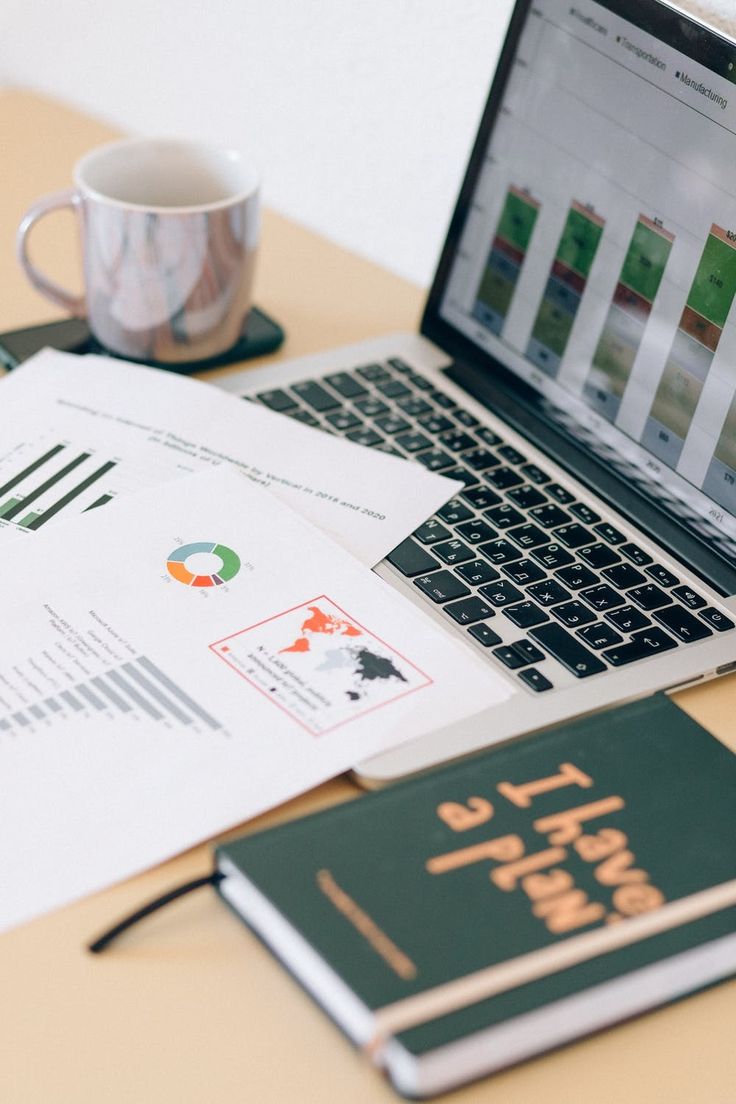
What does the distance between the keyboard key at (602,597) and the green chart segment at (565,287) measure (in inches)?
7.4

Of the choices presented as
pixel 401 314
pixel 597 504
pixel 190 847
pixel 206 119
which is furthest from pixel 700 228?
pixel 206 119

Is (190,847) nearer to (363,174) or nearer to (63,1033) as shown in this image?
(63,1033)

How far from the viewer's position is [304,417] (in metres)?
0.82

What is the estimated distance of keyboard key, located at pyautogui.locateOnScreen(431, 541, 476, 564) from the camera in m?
0.69

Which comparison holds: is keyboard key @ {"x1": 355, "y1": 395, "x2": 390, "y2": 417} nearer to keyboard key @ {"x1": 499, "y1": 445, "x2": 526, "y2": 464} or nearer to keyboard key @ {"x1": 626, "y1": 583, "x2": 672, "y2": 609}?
keyboard key @ {"x1": 499, "y1": 445, "x2": 526, "y2": 464}

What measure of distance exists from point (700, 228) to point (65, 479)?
38 centimetres

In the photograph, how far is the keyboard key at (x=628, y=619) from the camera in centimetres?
65

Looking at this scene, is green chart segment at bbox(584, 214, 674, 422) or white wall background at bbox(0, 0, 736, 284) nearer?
green chart segment at bbox(584, 214, 674, 422)

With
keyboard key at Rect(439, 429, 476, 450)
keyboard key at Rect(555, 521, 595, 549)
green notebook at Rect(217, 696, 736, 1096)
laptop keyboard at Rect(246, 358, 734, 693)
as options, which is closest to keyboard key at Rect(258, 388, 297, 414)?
laptop keyboard at Rect(246, 358, 734, 693)

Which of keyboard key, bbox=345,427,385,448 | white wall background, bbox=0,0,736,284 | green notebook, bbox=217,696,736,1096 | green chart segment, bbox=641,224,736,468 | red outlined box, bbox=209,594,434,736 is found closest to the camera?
green notebook, bbox=217,696,736,1096

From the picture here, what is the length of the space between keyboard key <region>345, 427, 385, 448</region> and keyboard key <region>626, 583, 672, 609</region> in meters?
0.20

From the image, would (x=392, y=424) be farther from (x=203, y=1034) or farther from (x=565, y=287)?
(x=203, y=1034)

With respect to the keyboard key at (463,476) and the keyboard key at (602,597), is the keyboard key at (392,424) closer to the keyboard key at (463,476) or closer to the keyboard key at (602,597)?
the keyboard key at (463,476)

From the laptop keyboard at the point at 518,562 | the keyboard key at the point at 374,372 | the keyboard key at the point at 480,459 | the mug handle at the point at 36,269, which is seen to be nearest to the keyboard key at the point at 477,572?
the laptop keyboard at the point at 518,562
